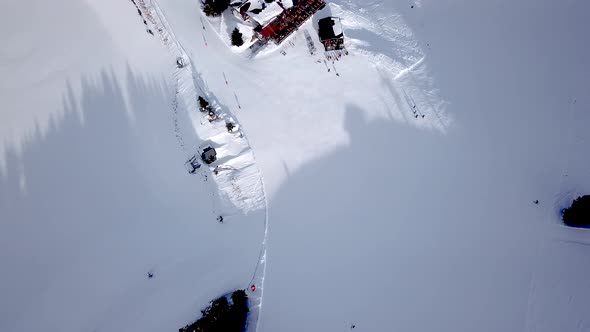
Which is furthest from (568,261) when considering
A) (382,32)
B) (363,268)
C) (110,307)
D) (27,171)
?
(27,171)

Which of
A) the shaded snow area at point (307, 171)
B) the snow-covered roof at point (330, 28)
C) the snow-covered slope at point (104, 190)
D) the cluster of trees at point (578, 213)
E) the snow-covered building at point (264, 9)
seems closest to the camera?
the cluster of trees at point (578, 213)

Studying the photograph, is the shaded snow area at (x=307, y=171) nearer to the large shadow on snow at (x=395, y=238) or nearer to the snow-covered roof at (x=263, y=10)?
the large shadow on snow at (x=395, y=238)

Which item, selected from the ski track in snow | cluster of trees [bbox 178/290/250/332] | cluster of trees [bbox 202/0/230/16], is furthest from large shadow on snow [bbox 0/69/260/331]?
cluster of trees [bbox 202/0/230/16]

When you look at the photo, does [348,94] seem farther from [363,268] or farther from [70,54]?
[70,54]

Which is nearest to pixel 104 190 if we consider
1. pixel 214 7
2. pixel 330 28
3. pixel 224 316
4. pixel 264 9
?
pixel 224 316

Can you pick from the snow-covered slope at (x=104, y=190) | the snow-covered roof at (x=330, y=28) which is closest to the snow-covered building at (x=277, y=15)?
the snow-covered roof at (x=330, y=28)

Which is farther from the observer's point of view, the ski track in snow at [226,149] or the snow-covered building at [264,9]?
the snow-covered building at [264,9]

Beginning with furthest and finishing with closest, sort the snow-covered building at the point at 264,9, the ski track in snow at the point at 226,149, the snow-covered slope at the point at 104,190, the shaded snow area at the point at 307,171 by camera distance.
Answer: the snow-covered building at the point at 264,9 → the ski track in snow at the point at 226,149 → the snow-covered slope at the point at 104,190 → the shaded snow area at the point at 307,171
